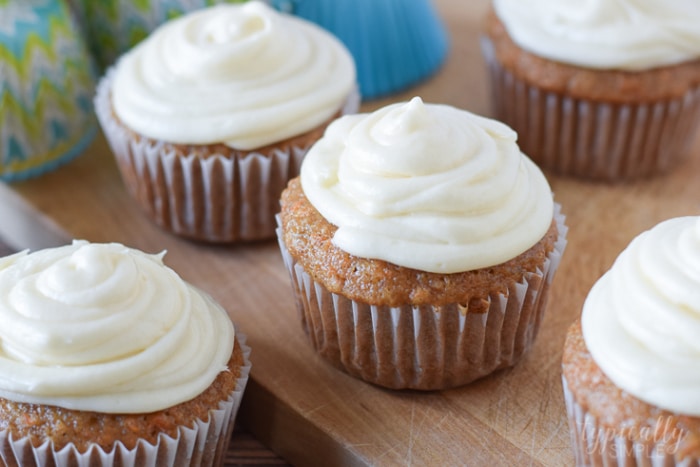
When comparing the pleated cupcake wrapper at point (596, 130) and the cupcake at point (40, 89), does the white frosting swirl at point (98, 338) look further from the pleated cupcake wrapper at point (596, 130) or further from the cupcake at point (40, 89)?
the pleated cupcake wrapper at point (596, 130)

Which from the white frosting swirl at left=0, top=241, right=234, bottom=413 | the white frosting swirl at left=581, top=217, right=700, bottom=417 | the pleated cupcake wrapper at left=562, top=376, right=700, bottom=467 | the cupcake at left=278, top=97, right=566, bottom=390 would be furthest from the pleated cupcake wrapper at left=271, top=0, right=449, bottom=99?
the pleated cupcake wrapper at left=562, top=376, right=700, bottom=467

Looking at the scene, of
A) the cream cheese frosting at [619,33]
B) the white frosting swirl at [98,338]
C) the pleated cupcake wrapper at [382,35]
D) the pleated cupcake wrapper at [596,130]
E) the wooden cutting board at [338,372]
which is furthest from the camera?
the pleated cupcake wrapper at [382,35]

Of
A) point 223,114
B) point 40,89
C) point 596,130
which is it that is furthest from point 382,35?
point 40,89

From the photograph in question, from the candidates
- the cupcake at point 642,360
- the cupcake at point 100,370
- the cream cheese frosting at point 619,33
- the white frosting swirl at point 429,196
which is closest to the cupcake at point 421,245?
the white frosting swirl at point 429,196

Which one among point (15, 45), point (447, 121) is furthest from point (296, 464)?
point (15, 45)

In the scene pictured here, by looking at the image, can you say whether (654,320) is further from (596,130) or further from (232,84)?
(232,84)

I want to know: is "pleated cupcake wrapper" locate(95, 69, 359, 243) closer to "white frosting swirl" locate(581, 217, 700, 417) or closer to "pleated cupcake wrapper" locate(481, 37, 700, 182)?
"pleated cupcake wrapper" locate(481, 37, 700, 182)

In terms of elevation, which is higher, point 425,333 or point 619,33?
point 619,33
